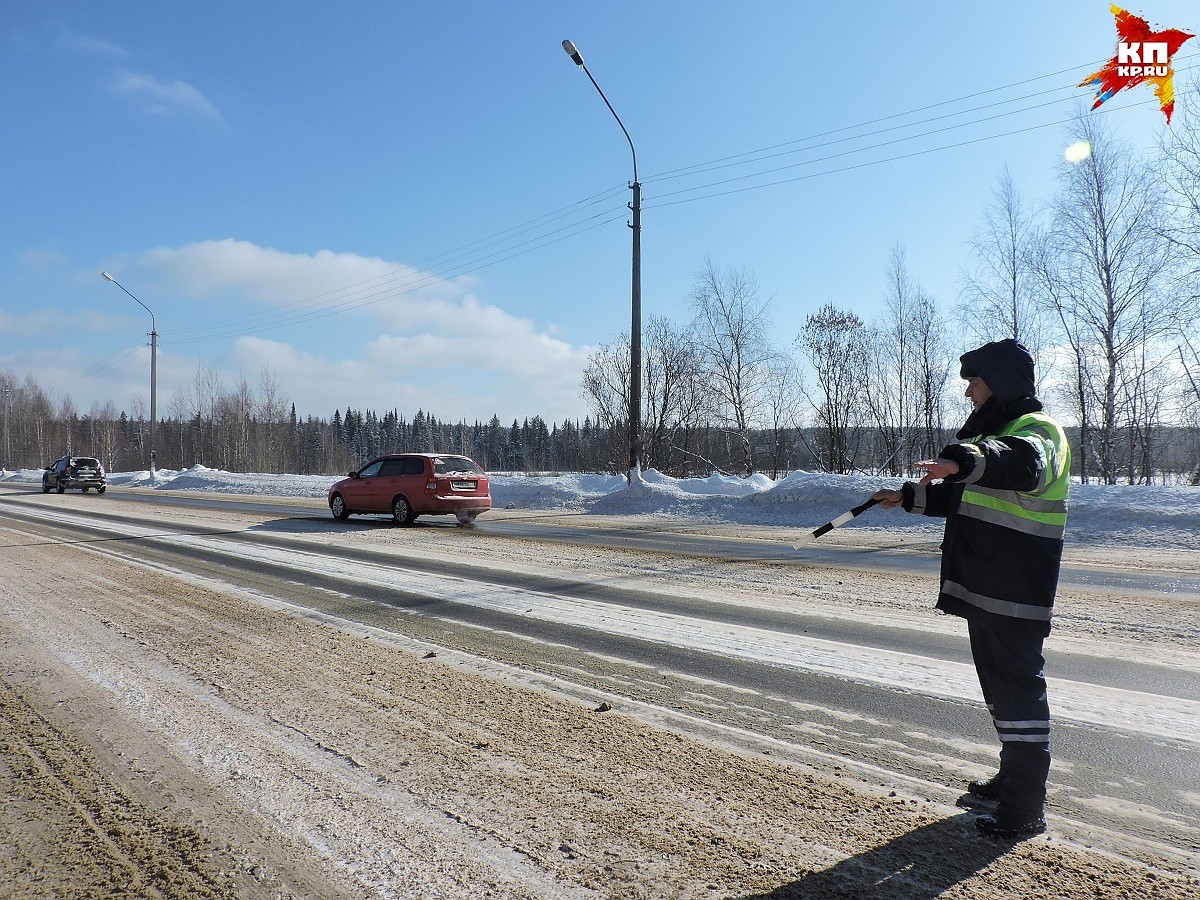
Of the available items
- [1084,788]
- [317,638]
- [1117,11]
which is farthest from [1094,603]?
[1117,11]

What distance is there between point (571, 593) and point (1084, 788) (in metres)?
5.10

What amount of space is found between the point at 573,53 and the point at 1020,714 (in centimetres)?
2068

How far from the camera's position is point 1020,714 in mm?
2635

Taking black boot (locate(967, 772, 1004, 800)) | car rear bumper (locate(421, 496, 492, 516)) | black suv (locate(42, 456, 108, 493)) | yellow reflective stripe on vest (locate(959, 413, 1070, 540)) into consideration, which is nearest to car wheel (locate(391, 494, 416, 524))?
car rear bumper (locate(421, 496, 492, 516))

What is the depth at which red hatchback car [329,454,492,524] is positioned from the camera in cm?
1576

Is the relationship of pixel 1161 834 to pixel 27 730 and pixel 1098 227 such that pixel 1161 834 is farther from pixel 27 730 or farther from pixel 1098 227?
pixel 1098 227

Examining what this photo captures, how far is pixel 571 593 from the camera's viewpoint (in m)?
7.46

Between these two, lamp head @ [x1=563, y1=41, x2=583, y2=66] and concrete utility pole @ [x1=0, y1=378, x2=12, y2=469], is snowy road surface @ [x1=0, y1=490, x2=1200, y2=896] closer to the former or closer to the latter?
lamp head @ [x1=563, y1=41, x2=583, y2=66]

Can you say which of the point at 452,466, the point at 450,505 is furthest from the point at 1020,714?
the point at 452,466

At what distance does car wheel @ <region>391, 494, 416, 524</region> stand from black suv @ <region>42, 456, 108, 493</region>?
27.5 metres

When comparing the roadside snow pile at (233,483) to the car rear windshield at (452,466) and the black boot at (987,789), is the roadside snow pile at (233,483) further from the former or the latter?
the black boot at (987,789)

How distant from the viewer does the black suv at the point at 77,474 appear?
114 feet

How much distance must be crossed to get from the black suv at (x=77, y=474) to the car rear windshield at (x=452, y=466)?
2840 cm

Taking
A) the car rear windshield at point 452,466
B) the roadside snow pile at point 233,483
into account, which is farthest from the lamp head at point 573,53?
the roadside snow pile at point 233,483
